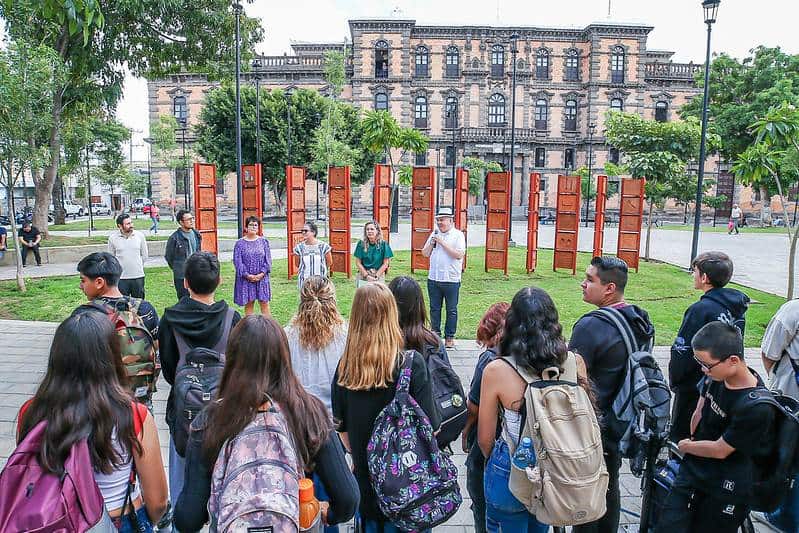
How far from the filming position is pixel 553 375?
273 centimetres

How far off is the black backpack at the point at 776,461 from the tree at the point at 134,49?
59.4 feet

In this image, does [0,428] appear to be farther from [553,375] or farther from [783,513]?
[783,513]

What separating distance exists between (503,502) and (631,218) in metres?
15.1

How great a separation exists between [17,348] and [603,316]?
325 inches

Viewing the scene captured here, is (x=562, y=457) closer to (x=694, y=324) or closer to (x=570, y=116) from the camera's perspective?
(x=694, y=324)

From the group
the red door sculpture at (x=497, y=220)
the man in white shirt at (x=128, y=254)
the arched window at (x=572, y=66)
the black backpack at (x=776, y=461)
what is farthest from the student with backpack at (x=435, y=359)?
the arched window at (x=572, y=66)

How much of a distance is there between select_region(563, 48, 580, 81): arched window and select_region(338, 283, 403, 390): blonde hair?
53374 mm

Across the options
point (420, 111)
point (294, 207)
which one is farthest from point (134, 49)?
point (420, 111)

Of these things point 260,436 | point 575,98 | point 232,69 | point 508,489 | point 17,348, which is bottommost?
point 17,348

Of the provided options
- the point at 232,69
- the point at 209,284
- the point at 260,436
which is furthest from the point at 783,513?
the point at 232,69

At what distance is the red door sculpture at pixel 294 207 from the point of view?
1438 centimetres

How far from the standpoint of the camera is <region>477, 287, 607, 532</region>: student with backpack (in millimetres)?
2598

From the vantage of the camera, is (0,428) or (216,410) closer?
(216,410)

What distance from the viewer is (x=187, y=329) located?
3.57m
